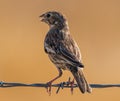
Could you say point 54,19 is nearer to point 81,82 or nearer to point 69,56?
point 69,56

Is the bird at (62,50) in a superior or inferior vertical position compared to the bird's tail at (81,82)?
superior

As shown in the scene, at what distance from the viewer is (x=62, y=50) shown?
11.9 metres

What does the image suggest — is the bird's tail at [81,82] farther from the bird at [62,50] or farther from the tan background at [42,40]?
the tan background at [42,40]

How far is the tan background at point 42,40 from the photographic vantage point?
52.5ft

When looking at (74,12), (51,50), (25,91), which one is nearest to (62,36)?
(51,50)

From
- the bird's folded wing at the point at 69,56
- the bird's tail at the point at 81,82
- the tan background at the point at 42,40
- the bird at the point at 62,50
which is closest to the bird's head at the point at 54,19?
the bird at the point at 62,50

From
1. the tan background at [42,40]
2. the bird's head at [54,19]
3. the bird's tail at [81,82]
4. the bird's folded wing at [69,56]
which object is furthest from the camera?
the tan background at [42,40]

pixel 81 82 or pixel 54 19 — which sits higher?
pixel 54 19

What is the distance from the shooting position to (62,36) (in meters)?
12.5

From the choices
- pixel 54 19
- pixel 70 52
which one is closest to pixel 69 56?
pixel 70 52

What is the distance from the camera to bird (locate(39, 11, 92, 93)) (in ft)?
37.6

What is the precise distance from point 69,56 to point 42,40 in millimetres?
6540

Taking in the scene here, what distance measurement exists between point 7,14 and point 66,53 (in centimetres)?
695

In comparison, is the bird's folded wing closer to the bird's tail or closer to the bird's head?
the bird's tail
